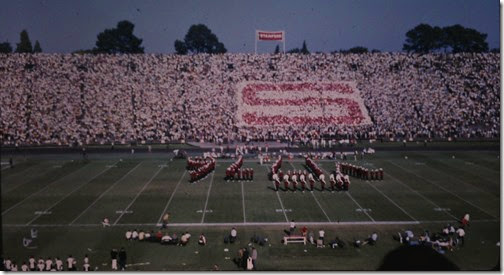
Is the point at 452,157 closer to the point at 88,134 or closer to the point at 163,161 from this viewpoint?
the point at 163,161

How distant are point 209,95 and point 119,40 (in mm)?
21039

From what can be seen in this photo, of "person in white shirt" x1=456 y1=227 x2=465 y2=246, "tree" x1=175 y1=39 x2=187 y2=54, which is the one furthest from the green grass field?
"tree" x1=175 y1=39 x2=187 y2=54

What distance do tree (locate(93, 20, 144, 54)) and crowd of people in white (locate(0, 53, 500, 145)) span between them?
12.7 meters

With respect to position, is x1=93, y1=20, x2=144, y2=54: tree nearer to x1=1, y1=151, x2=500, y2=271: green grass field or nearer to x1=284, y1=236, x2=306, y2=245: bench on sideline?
x1=1, y1=151, x2=500, y2=271: green grass field

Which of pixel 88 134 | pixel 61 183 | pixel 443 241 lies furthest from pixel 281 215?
pixel 88 134

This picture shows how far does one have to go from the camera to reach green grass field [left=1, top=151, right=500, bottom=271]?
12938 millimetres

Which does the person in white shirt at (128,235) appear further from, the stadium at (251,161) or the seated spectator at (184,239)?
the seated spectator at (184,239)

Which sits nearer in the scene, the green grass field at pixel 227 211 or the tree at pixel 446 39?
the green grass field at pixel 227 211

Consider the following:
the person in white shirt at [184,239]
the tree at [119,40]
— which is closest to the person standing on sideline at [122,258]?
the person in white shirt at [184,239]

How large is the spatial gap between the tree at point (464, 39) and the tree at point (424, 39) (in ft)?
4.35

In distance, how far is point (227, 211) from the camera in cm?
1680

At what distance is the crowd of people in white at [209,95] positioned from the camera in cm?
3356

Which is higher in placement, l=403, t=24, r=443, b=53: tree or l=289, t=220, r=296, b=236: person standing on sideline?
l=403, t=24, r=443, b=53: tree

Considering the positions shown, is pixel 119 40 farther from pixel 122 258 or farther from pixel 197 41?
pixel 122 258
